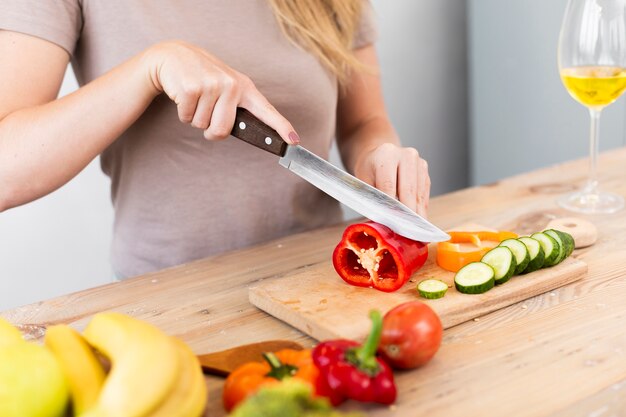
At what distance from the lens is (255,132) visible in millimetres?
1204

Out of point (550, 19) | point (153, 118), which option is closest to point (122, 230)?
point (153, 118)

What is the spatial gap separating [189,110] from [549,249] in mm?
605

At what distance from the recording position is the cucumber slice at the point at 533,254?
3.88ft

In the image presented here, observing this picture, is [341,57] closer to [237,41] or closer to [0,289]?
[237,41]

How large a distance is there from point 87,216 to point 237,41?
104cm

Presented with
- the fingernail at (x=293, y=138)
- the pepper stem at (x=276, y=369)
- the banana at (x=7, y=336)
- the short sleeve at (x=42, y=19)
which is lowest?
the pepper stem at (x=276, y=369)

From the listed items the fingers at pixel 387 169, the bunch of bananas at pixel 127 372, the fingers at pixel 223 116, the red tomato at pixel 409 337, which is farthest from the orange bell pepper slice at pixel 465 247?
the bunch of bananas at pixel 127 372

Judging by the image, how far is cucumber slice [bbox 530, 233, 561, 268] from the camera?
1.20 meters

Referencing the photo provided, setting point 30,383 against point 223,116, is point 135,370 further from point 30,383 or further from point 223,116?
point 223,116

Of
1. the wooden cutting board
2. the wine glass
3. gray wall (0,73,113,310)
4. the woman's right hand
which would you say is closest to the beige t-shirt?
the woman's right hand

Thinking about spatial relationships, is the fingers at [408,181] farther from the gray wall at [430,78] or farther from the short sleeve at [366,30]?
the gray wall at [430,78]

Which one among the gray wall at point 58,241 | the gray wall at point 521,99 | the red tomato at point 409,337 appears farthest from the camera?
the gray wall at point 521,99

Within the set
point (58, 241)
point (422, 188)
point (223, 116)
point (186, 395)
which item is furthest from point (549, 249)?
point (58, 241)

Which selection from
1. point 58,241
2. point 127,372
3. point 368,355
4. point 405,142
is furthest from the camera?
point 405,142
